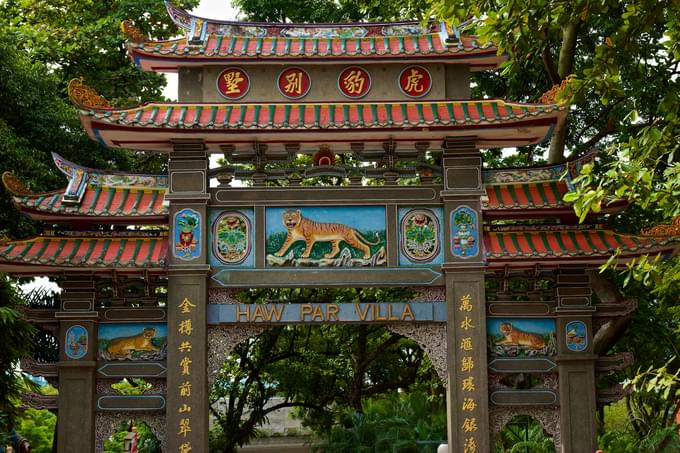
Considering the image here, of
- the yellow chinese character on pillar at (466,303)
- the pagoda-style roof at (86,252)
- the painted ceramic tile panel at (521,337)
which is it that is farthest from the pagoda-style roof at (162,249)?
the painted ceramic tile panel at (521,337)

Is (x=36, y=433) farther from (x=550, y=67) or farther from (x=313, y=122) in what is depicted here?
(x=550, y=67)

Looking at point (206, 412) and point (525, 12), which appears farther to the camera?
point (206, 412)

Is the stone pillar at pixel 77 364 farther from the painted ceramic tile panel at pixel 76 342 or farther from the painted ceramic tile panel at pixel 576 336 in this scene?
the painted ceramic tile panel at pixel 576 336

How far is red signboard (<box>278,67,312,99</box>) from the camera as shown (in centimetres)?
1231

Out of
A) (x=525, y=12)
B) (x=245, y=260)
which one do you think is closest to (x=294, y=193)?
(x=245, y=260)

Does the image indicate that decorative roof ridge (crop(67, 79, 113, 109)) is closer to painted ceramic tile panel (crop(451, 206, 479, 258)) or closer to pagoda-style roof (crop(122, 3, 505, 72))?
pagoda-style roof (crop(122, 3, 505, 72))

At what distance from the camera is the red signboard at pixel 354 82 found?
12.3m

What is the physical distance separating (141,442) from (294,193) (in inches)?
282

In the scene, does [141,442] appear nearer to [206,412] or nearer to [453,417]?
[206,412]

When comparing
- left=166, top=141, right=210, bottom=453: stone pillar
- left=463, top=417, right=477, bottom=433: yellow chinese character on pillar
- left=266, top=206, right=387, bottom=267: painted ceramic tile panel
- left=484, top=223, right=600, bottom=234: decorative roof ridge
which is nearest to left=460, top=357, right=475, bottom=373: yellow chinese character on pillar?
left=463, top=417, right=477, bottom=433: yellow chinese character on pillar

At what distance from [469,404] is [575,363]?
148 cm

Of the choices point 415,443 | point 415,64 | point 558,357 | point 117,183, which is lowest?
point 415,443

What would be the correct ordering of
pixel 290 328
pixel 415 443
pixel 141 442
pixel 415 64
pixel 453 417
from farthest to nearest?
pixel 290 328
pixel 141 442
pixel 415 443
pixel 415 64
pixel 453 417

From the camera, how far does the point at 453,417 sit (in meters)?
11.4
